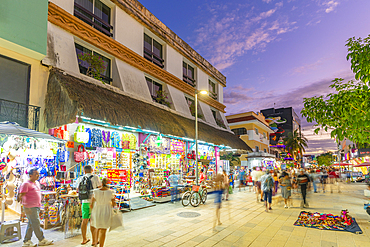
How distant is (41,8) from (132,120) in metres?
6.32

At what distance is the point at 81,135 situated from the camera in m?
10.8

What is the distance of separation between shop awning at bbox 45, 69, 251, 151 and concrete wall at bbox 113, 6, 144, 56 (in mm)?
3749

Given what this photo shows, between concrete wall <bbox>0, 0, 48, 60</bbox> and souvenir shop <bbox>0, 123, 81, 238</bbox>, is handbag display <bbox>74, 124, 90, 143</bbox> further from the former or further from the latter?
concrete wall <bbox>0, 0, 48, 60</bbox>

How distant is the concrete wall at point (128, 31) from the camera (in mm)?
14477

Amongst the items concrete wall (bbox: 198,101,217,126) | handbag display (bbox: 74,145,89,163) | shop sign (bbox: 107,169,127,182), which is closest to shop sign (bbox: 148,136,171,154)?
shop sign (bbox: 107,169,127,182)

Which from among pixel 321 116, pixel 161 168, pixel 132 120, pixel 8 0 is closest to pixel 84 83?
pixel 132 120

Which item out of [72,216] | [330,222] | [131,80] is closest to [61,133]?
[72,216]

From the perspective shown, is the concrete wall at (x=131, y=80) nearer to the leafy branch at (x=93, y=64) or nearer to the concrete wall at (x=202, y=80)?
the leafy branch at (x=93, y=64)

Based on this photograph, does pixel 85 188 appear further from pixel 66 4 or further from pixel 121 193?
pixel 66 4

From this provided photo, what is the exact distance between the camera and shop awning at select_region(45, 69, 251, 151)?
9.45 metres

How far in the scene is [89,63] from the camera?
12812mm

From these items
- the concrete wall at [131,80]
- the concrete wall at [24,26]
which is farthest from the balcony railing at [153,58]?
the concrete wall at [24,26]

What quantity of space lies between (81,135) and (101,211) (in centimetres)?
600

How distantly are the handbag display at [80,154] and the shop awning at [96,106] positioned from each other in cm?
171
